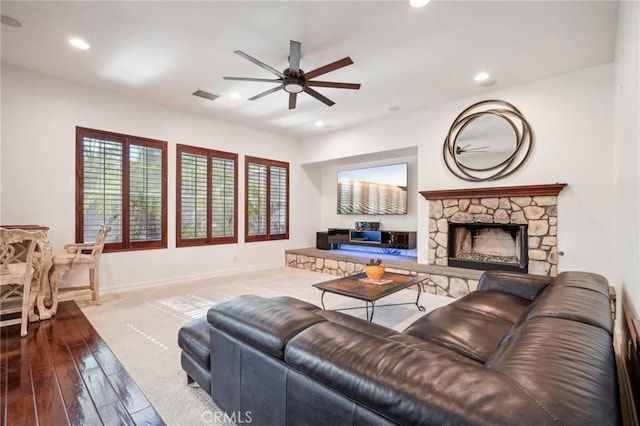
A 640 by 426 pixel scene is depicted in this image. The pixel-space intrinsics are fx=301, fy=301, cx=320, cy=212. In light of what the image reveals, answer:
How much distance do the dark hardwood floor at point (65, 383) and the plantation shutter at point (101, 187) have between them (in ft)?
5.77

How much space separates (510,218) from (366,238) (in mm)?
2848

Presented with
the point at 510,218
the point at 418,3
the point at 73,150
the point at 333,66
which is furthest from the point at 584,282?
the point at 73,150

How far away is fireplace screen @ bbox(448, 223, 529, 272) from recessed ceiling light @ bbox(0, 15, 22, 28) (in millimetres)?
5723

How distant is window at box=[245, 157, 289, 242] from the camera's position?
20.8 ft

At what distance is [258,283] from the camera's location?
16.8ft

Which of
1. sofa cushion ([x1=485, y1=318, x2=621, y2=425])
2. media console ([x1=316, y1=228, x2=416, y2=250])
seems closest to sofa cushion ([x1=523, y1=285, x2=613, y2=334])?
sofa cushion ([x1=485, y1=318, x2=621, y2=425])

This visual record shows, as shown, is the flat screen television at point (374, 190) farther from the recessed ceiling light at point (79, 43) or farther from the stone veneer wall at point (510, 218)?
the recessed ceiling light at point (79, 43)

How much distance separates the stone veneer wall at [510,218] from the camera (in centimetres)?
399

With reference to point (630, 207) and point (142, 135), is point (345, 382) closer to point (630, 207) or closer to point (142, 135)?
point (630, 207)

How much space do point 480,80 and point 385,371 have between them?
14.3 feet

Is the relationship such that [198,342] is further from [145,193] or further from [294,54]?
[145,193]

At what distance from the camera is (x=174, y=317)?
3.47 m

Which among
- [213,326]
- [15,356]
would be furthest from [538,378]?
[15,356]

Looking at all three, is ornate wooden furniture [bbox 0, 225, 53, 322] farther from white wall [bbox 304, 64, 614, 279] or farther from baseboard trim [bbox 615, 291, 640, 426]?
white wall [bbox 304, 64, 614, 279]
